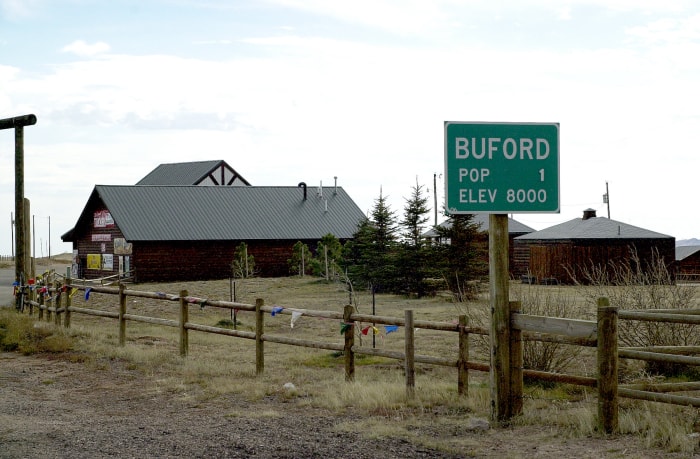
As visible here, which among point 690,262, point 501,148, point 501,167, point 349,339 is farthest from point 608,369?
point 690,262

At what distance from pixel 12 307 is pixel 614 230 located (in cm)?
2842

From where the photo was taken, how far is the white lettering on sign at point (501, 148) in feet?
29.9

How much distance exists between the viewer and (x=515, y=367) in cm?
924

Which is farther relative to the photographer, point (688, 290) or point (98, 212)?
point (98, 212)

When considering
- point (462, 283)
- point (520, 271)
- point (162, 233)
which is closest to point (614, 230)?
point (520, 271)

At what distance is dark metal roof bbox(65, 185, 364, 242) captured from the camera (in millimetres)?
44844

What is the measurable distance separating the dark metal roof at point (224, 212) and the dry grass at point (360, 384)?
1976cm

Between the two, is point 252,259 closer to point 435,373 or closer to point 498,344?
point 435,373

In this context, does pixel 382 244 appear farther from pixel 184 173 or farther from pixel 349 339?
pixel 184 173

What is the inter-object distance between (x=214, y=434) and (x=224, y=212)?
3988cm

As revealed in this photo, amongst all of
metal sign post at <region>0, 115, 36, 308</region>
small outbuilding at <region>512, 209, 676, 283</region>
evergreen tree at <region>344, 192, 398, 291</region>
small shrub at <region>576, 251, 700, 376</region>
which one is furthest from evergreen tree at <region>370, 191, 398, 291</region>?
small shrub at <region>576, 251, 700, 376</region>

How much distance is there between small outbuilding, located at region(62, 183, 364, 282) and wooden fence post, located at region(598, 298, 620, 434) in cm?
3650

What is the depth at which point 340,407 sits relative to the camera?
10500 mm

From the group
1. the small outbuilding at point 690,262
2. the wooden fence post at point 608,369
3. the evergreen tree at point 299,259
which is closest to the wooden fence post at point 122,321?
the wooden fence post at point 608,369
